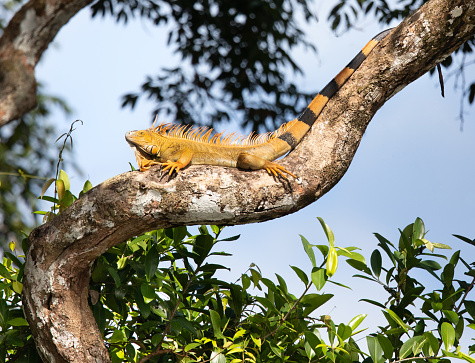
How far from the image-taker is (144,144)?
362 centimetres

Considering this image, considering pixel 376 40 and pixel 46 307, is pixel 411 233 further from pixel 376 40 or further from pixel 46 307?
pixel 46 307

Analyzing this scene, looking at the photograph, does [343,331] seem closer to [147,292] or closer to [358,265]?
[358,265]

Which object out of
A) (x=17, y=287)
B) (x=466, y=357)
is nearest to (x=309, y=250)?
(x=466, y=357)

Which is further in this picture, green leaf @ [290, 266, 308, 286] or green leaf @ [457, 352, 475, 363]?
green leaf @ [290, 266, 308, 286]

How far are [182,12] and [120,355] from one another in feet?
22.6

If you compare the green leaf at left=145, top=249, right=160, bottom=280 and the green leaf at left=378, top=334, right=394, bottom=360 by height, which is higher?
the green leaf at left=145, top=249, right=160, bottom=280

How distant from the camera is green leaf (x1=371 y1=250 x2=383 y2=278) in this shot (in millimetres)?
3133

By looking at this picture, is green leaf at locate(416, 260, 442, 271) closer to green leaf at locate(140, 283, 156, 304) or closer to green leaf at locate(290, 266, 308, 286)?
green leaf at locate(290, 266, 308, 286)

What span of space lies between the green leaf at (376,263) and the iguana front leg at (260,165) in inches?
29.4

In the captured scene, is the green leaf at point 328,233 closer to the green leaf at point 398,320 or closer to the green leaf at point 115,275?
the green leaf at point 398,320

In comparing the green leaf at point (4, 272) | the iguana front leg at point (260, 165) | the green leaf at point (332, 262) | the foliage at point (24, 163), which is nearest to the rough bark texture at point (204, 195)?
the iguana front leg at point (260, 165)

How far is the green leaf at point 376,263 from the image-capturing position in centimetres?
313

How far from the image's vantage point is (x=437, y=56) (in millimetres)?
3080

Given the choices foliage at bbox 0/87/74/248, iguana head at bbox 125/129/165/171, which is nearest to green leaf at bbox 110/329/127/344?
iguana head at bbox 125/129/165/171
